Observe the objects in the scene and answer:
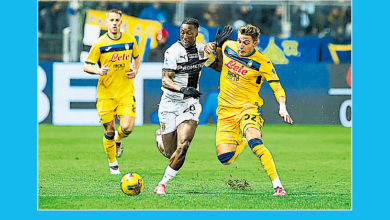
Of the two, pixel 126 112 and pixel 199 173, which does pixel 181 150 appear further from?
pixel 199 173

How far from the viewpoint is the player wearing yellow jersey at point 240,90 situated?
9.54 metres

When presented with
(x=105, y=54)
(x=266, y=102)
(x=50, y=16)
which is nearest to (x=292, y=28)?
(x=266, y=102)

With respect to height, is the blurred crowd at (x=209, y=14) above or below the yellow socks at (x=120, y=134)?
above

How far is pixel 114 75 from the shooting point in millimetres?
11078

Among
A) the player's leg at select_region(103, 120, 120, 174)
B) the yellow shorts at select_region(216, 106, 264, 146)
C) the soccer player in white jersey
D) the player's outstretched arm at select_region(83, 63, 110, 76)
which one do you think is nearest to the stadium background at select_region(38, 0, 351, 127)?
the player's leg at select_region(103, 120, 120, 174)

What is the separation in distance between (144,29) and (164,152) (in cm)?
894

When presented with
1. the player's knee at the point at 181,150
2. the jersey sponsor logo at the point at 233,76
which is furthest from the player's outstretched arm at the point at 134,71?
the player's knee at the point at 181,150

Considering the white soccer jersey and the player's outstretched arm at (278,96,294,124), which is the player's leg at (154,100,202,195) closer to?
the white soccer jersey

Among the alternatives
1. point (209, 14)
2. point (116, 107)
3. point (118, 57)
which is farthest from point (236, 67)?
point (209, 14)

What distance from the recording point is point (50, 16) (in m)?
18.8

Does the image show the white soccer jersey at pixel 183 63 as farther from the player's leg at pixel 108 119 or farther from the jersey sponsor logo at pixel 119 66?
the player's leg at pixel 108 119

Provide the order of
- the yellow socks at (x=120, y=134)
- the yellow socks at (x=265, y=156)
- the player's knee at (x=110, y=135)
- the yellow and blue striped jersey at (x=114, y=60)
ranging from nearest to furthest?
the yellow socks at (x=265, y=156), the yellow and blue striped jersey at (x=114, y=60), the player's knee at (x=110, y=135), the yellow socks at (x=120, y=134)

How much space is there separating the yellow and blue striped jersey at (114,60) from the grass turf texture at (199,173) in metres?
1.28

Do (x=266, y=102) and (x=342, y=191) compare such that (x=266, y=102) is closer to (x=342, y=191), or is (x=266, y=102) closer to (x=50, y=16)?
(x=50, y=16)
